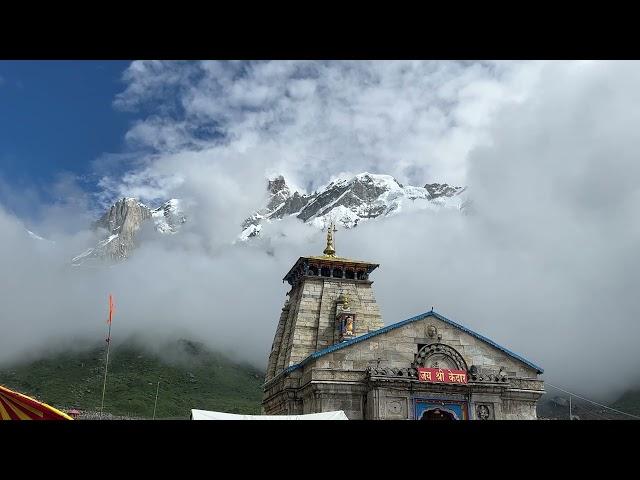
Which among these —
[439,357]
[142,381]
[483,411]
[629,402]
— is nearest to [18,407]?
[439,357]

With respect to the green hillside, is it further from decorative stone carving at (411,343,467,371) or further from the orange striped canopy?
the orange striped canopy

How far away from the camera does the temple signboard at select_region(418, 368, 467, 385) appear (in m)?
30.3

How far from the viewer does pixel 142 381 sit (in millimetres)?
96188

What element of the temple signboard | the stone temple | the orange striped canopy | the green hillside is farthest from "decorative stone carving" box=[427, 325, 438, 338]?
the green hillside

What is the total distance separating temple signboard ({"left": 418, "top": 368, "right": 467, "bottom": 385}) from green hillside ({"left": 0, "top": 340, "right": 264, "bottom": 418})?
181ft

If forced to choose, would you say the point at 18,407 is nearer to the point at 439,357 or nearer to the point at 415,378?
the point at 415,378

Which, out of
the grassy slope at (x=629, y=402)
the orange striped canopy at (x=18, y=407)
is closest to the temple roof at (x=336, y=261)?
the orange striped canopy at (x=18, y=407)

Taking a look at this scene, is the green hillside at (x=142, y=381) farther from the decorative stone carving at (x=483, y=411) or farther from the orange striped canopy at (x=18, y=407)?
the orange striped canopy at (x=18, y=407)

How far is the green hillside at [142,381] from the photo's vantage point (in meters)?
84.2

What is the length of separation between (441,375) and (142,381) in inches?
3039

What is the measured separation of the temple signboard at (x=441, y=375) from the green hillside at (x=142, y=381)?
55321 millimetres
